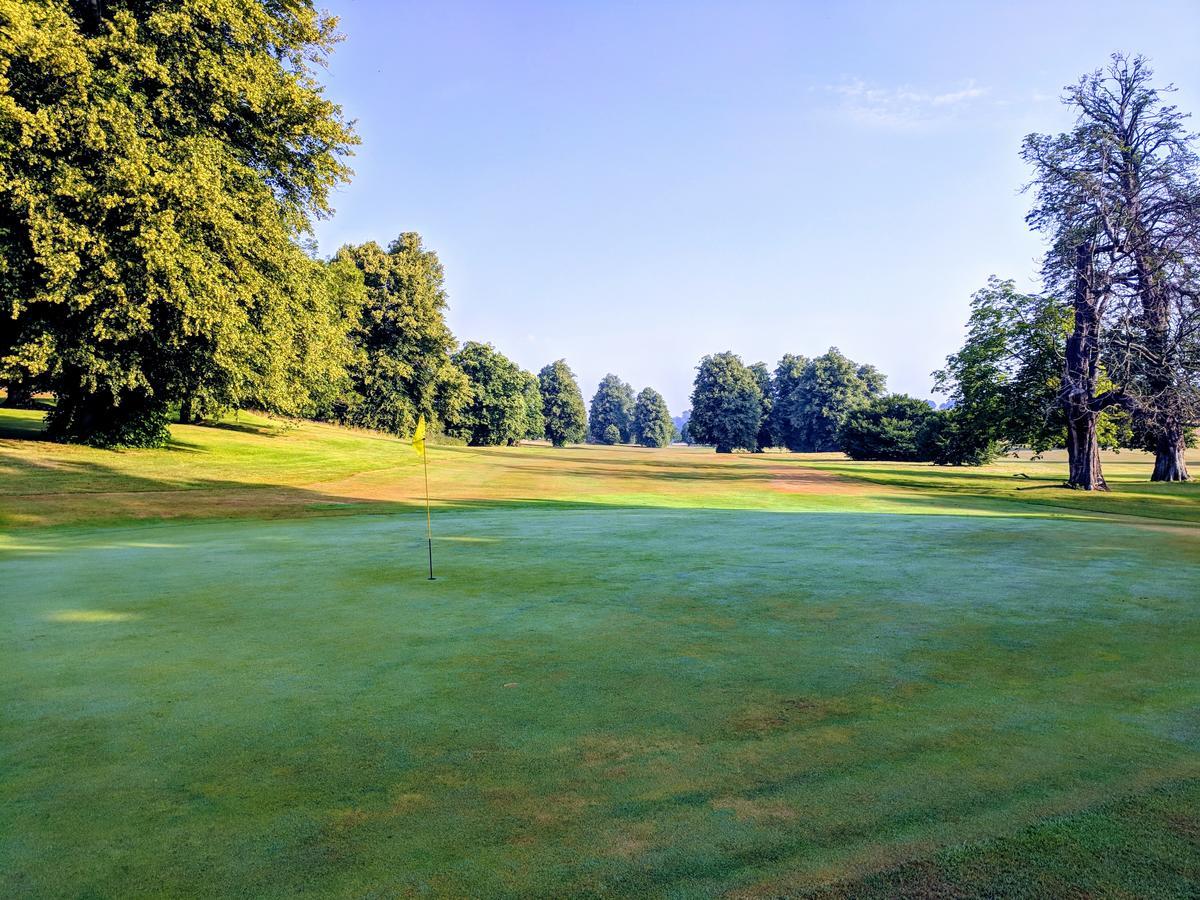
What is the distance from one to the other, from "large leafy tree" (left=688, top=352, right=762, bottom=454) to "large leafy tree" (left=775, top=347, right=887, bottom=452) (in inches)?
239

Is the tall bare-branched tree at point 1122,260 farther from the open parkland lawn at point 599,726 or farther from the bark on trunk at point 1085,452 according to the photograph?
the open parkland lawn at point 599,726

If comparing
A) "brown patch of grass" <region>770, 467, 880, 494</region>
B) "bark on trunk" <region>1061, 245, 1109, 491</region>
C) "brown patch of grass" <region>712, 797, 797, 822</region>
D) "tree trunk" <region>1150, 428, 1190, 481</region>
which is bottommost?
"brown patch of grass" <region>770, 467, 880, 494</region>

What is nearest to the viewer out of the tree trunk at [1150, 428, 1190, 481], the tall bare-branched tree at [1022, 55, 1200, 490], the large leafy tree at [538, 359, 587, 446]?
the tall bare-branched tree at [1022, 55, 1200, 490]

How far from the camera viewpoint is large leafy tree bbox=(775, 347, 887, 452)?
102 m

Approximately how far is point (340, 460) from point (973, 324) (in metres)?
35.7

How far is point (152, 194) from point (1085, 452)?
3841cm

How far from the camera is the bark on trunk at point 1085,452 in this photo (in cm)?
3053

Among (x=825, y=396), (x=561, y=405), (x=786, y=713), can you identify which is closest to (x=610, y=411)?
(x=561, y=405)

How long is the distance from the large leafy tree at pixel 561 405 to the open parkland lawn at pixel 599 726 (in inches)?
4519

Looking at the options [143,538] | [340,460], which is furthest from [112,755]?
[340,460]

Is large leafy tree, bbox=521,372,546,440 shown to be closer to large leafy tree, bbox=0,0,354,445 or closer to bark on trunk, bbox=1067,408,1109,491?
large leafy tree, bbox=0,0,354,445

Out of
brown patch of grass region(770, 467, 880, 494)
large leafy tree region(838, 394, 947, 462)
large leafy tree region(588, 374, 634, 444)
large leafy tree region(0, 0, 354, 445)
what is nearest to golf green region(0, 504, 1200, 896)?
large leafy tree region(0, 0, 354, 445)

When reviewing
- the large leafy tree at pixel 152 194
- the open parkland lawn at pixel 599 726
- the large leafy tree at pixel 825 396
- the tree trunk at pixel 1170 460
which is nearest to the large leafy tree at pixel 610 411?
the large leafy tree at pixel 825 396

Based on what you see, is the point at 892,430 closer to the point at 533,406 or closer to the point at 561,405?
the point at 533,406
